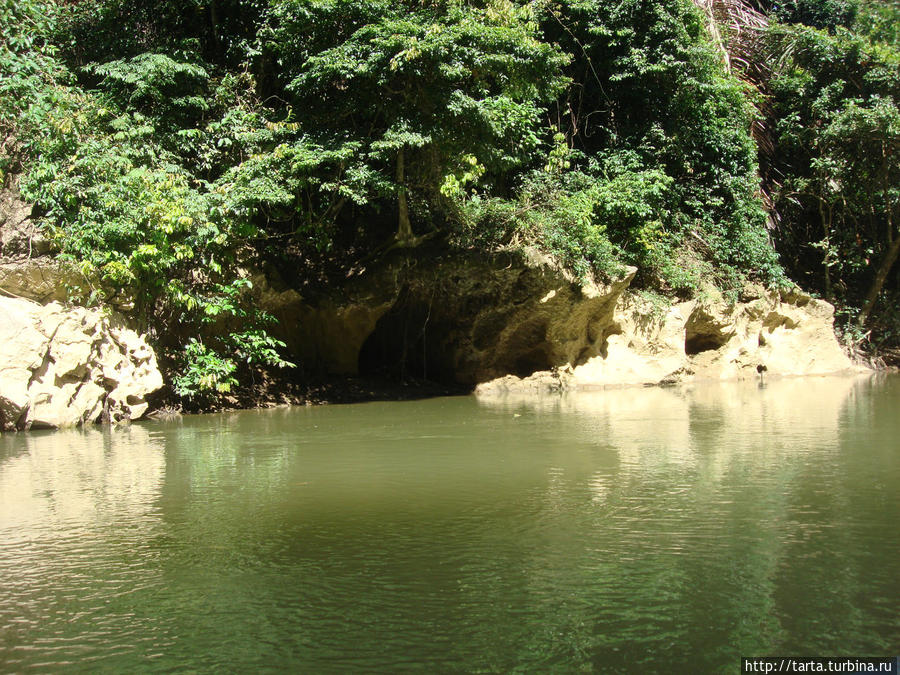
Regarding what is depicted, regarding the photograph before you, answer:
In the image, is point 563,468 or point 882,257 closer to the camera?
point 563,468

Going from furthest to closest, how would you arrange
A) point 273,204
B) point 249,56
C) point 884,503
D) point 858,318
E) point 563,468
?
point 858,318 < point 249,56 < point 273,204 < point 563,468 < point 884,503

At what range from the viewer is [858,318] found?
66.0ft

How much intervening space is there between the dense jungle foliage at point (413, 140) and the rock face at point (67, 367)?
57 centimetres

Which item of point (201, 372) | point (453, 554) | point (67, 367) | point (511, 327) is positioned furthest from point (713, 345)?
point (453, 554)

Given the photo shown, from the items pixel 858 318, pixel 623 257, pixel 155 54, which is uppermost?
pixel 155 54

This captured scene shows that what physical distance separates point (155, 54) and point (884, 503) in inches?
474

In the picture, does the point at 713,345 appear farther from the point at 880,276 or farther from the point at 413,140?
the point at 413,140

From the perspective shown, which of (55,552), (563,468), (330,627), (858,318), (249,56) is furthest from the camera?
(858,318)

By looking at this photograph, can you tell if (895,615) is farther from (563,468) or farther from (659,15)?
(659,15)

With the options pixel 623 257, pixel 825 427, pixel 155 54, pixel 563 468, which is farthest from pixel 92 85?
pixel 825 427

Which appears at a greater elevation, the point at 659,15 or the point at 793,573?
the point at 659,15

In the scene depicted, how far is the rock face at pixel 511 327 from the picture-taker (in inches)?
561

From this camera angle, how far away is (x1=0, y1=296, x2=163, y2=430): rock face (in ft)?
31.8

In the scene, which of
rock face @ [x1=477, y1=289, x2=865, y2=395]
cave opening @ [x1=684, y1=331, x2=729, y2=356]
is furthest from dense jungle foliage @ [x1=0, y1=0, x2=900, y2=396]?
cave opening @ [x1=684, y1=331, x2=729, y2=356]
